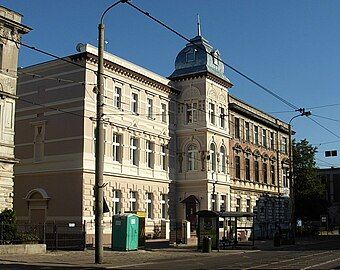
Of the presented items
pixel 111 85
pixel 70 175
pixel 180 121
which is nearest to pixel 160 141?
pixel 180 121

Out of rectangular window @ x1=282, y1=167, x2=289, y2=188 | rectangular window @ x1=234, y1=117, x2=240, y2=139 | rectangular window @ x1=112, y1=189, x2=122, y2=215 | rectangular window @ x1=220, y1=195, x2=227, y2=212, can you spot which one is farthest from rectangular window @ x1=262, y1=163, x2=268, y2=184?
rectangular window @ x1=112, y1=189, x2=122, y2=215

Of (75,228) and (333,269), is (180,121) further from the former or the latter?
(333,269)

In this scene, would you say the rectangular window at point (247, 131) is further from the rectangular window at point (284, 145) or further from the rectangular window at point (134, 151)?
the rectangular window at point (134, 151)

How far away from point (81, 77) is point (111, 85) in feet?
9.77

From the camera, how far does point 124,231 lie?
31500mm

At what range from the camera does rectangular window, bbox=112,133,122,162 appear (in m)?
41.9

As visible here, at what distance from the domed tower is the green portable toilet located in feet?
53.5

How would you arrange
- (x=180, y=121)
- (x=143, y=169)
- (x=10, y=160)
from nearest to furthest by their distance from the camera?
(x=10, y=160) → (x=143, y=169) → (x=180, y=121)

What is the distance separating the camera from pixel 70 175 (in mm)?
38469

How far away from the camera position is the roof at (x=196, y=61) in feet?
166

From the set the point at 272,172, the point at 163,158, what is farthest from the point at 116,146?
the point at 272,172

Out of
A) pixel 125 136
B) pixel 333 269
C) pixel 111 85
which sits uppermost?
pixel 111 85

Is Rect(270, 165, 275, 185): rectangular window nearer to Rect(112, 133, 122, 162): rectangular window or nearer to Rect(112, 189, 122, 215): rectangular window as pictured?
Rect(112, 133, 122, 162): rectangular window

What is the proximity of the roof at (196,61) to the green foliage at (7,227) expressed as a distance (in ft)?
86.4
